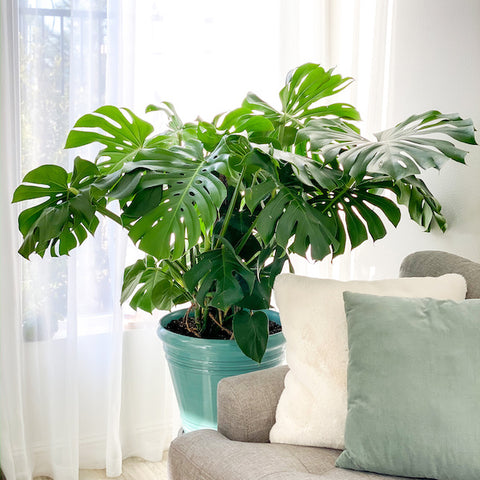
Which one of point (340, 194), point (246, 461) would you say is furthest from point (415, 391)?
point (340, 194)

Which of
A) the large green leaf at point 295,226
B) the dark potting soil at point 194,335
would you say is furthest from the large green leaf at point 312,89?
the dark potting soil at point 194,335

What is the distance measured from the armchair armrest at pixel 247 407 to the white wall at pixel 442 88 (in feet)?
2.81

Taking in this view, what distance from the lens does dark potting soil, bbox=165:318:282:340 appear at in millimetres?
2070

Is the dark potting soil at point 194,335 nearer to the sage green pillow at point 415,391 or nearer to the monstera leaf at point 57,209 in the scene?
the monstera leaf at point 57,209

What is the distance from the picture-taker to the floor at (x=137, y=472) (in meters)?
2.61

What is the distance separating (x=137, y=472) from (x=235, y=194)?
1.35 meters

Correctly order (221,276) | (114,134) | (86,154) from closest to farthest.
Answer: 1. (221,276)
2. (114,134)
3. (86,154)

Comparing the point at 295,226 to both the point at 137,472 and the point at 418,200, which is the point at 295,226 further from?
the point at 137,472

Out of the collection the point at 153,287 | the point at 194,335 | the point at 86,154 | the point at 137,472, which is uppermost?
the point at 86,154

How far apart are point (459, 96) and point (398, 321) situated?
3.23 feet

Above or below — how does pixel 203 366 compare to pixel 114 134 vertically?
below

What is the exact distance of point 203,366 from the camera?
78.6 inches

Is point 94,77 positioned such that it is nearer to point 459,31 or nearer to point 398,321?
point 459,31

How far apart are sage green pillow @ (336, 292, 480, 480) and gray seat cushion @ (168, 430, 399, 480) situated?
61 millimetres
